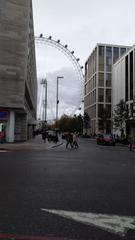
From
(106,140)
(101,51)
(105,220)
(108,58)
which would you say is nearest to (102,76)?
(108,58)

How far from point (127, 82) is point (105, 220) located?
6685 centimetres

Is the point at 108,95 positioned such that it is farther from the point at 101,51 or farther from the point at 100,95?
the point at 101,51

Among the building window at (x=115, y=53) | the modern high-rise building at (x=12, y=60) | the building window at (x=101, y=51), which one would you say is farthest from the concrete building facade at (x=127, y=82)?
the modern high-rise building at (x=12, y=60)

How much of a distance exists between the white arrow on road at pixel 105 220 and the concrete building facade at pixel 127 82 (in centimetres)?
5131

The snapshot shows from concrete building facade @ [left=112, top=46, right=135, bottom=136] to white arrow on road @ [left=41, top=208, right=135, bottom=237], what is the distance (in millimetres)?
51313

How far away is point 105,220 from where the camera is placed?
5.93 metres

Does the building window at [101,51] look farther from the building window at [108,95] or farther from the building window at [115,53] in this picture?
the building window at [108,95]

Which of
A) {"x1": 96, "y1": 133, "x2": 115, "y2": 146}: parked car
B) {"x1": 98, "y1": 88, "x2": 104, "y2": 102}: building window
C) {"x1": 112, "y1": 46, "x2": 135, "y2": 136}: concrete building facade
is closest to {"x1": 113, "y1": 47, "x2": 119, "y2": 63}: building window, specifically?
{"x1": 98, "y1": 88, "x2": 104, "y2": 102}: building window

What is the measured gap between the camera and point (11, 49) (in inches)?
1473

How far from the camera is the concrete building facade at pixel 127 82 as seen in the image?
64.9 m

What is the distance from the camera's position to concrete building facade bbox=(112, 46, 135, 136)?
64875 mm

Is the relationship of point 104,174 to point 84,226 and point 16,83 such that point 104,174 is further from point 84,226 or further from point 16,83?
point 16,83

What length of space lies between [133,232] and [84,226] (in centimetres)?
86

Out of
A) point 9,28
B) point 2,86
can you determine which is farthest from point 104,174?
point 9,28
